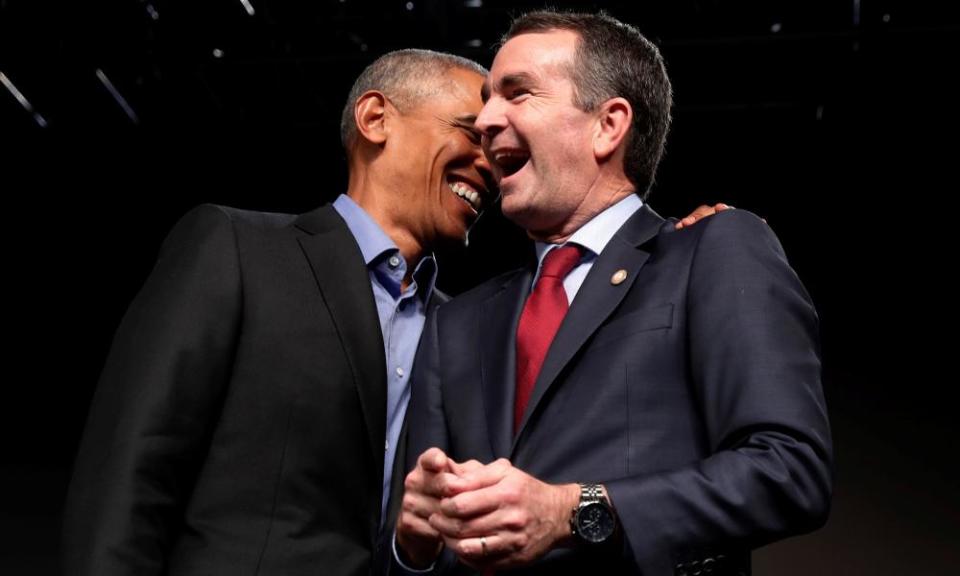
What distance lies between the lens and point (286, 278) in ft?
6.50

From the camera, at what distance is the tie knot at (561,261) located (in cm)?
180

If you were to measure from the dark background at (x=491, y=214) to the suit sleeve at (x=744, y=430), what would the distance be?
9.54ft

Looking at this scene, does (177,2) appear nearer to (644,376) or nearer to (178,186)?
(178,186)

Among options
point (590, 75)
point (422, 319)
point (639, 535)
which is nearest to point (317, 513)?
point (422, 319)

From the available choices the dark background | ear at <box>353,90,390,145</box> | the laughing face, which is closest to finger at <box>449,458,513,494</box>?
the laughing face

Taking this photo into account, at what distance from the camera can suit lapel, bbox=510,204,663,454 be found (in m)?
1.59

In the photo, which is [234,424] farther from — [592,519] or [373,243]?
[592,519]

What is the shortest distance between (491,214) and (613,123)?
3162 millimetres

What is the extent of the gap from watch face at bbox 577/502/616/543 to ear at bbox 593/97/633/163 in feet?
2.31

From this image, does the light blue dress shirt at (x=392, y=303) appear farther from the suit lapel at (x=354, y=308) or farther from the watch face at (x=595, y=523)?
the watch face at (x=595, y=523)

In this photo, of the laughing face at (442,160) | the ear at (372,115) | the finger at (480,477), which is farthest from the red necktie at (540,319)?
the ear at (372,115)

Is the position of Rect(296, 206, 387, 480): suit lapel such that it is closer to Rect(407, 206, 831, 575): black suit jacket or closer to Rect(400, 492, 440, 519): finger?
Rect(407, 206, 831, 575): black suit jacket

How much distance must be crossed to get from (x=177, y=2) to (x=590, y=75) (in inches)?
119

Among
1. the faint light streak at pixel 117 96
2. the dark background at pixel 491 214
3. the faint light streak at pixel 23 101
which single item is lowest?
the dark background at pixel 491 214
